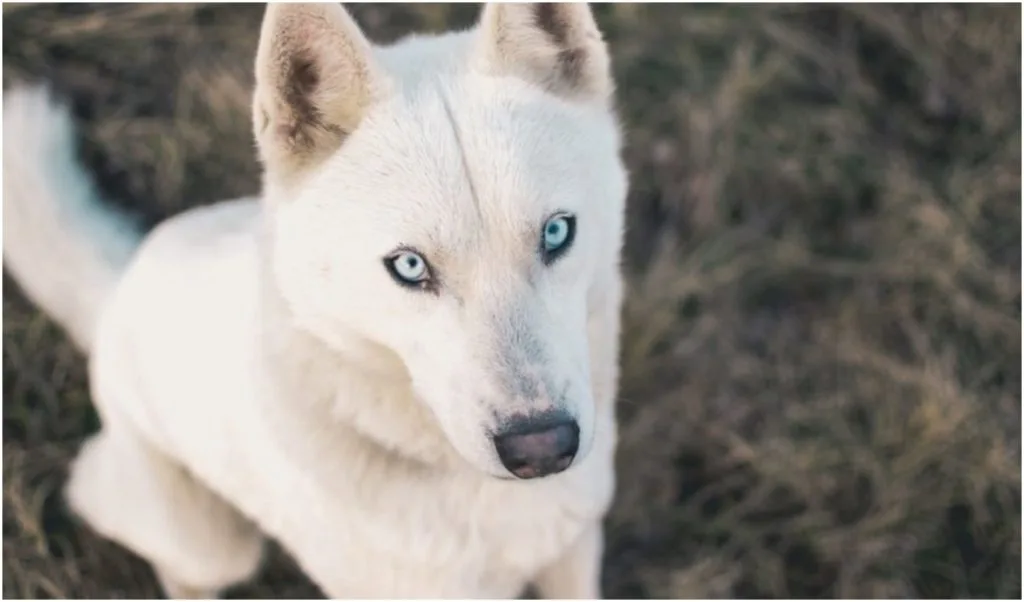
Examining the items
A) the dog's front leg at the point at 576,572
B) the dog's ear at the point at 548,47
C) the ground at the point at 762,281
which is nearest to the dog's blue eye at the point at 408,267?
the dog's ear at the point at 548,47

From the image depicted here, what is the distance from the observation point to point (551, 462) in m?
1.72

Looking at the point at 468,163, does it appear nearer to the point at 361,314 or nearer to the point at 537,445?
the point at 361,314

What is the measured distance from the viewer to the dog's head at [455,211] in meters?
1.69

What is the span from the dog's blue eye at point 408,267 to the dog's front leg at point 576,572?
0.84 m

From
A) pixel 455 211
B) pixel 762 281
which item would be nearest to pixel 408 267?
pixel 455 211

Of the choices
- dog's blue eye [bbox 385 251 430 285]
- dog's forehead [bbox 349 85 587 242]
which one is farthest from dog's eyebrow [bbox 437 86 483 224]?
dog's blue eye [bbox 385 251 430 285]

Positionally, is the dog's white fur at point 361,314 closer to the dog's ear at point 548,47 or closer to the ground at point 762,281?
the dog's ear at point 548,47

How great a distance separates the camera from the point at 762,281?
339 centimetres

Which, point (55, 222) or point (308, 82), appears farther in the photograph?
point (55, 222)

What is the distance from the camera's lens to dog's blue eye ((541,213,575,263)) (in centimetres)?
173

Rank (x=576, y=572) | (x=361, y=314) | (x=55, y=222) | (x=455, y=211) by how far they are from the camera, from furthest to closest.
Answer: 1. (x=55, y=222)
2. (x=576, y=572)
3. (x=361, y=314)
4. (x=455, y=211)

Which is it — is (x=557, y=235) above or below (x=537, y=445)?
above

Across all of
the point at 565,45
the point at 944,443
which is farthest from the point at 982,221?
the point at 565,45

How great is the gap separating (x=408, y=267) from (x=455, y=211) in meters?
0.12
